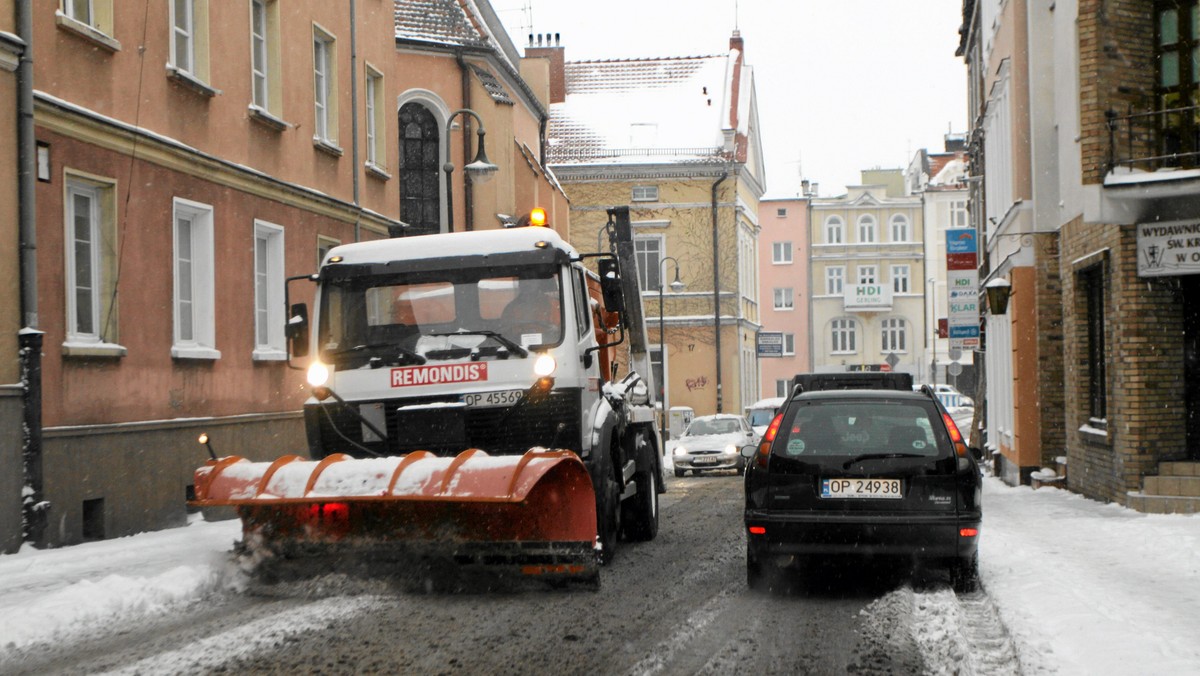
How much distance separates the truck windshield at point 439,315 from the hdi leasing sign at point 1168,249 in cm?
801

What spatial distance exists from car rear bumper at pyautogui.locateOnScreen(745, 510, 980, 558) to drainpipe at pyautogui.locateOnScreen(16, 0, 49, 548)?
6.68 m

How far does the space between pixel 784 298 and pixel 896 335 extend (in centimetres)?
737

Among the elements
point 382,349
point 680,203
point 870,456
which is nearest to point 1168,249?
point 870,456

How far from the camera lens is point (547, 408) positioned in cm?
994

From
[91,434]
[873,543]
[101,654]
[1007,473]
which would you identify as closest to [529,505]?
[873,543]

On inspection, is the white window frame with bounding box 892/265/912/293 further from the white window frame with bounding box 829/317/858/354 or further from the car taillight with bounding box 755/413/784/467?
the car taillight with bounding box 755/413/784/467

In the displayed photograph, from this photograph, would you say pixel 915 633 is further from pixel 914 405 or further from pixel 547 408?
pixel 547 408

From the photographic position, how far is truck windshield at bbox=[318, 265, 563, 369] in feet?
33.4

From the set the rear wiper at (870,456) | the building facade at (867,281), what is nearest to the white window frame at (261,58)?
the rear wiper at (870,456)

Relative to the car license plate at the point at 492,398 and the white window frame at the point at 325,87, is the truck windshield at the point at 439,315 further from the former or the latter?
the white window frame at the point at 325,87

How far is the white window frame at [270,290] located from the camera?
18.1m

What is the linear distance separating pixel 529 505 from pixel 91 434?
6.15 metres

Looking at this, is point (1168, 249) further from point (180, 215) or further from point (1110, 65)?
point (180, 215)

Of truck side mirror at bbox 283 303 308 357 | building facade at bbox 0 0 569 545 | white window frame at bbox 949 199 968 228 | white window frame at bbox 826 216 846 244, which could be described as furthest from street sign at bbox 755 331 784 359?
truck side mirror at bbox 283 303 308 357
